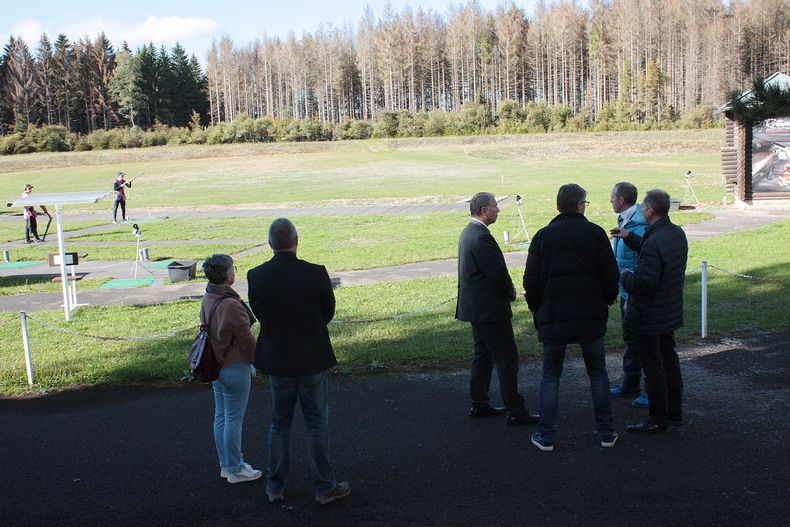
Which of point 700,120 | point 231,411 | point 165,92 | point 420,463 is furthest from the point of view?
point 165,92

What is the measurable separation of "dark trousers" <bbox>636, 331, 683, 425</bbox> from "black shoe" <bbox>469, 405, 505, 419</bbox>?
1.24 metres

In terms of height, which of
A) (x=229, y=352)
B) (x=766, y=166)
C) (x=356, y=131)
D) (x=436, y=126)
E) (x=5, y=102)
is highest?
(x=5, y=102)

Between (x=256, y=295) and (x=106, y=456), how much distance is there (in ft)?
7.06

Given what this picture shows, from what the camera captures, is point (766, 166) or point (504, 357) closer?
point (504, 357)

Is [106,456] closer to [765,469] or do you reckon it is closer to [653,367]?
[653,367]

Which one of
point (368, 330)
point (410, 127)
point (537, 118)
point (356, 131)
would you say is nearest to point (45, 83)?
point (356, 131)

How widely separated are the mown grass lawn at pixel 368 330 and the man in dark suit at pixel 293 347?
312cm

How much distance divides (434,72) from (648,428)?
11914cm

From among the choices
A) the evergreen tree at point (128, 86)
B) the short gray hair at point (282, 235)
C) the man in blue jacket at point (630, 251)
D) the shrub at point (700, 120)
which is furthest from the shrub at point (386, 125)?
the short gray hair at point (282, 235)

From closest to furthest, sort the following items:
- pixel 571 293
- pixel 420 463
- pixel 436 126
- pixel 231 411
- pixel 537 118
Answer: pixel 231 411, pixel 420 463, pixel 571 293, pixel 436 126, pixel 537 118

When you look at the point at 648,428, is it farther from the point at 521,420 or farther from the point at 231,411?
the point at 231,411

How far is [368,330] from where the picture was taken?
9.74 meters

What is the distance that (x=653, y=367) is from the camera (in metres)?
A: 5.77

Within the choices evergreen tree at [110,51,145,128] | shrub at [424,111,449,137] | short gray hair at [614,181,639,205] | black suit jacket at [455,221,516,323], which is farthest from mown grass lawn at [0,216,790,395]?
evergreen tree at [110,51,145,128]
